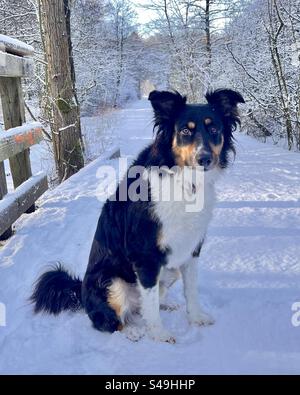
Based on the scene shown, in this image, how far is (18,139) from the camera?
4.13 metres

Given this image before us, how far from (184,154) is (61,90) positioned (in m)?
5.19

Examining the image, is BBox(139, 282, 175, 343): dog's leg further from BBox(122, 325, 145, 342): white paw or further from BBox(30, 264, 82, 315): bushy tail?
BBox(30, 264, 82, 315): bushy tail

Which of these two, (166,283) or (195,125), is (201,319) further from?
(195,125)

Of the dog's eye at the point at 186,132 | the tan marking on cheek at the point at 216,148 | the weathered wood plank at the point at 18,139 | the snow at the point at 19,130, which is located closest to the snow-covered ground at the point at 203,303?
the dog's eye at the point at 186,132

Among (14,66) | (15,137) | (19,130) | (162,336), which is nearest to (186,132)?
(162,336)

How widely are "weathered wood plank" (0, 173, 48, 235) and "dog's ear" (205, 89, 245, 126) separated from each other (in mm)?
2285

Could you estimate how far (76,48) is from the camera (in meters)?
16.5

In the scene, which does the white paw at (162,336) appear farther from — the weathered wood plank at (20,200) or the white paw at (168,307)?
the weathered wood plank at (20,200)

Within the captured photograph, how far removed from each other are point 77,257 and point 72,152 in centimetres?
409

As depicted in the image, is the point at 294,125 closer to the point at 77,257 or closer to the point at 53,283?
the point at 77,257

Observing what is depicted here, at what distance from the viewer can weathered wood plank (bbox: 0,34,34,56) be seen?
3941 mm

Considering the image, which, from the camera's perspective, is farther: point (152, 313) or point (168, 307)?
point (168, 307)

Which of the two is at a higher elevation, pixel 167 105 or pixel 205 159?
pixel 167 105

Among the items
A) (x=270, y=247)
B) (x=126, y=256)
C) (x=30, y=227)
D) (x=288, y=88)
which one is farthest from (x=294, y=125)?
(x=126, y=256)
